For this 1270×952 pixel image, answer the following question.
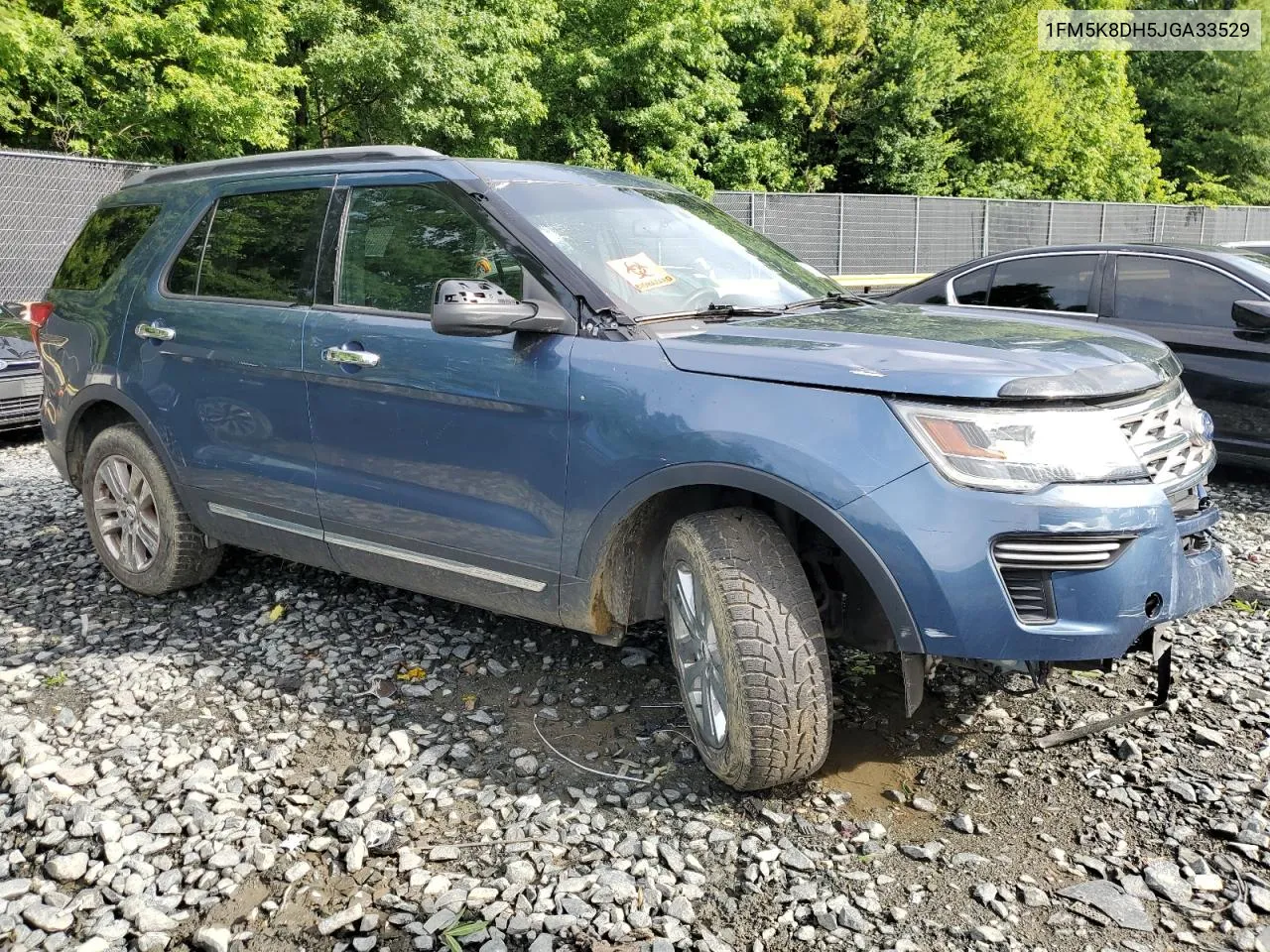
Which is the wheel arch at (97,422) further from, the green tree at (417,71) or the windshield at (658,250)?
the green tree at (417,71)

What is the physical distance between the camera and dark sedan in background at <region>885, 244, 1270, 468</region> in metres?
6.46

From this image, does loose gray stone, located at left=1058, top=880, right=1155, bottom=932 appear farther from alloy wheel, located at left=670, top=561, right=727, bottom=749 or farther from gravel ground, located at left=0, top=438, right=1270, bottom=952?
alloy wheel, located at left=670, top=561, right=727, bottom=749

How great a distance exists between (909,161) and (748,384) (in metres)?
28.8

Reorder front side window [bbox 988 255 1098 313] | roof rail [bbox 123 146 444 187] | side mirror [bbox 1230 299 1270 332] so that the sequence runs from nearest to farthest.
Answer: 1. roof rail [bbox 123 146 444 187]
2. side mirror [bbox 1230 299 1270 332]
3. front side window [bbox 988 255 1098 313]

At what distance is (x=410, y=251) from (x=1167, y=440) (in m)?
2.60

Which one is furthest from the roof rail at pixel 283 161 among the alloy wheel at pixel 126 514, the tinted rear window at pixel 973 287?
the tinted rear window at pixel 973 287

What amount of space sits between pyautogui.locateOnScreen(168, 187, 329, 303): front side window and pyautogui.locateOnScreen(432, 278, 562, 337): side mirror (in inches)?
42.8

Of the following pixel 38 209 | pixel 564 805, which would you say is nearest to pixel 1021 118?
pixel 38 209

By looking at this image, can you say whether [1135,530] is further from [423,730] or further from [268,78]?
[268,78]

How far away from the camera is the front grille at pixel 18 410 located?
889 cm

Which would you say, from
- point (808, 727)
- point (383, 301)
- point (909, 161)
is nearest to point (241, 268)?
point (383, 301)

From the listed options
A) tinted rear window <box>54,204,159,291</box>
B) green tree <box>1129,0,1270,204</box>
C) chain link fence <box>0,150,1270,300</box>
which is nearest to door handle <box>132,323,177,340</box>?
tinted rear window <box>54,204,159,291</box>

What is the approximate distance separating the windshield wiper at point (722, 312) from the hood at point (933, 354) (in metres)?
0.06

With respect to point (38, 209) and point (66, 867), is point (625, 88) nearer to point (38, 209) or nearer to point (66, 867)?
point (38, 209)
